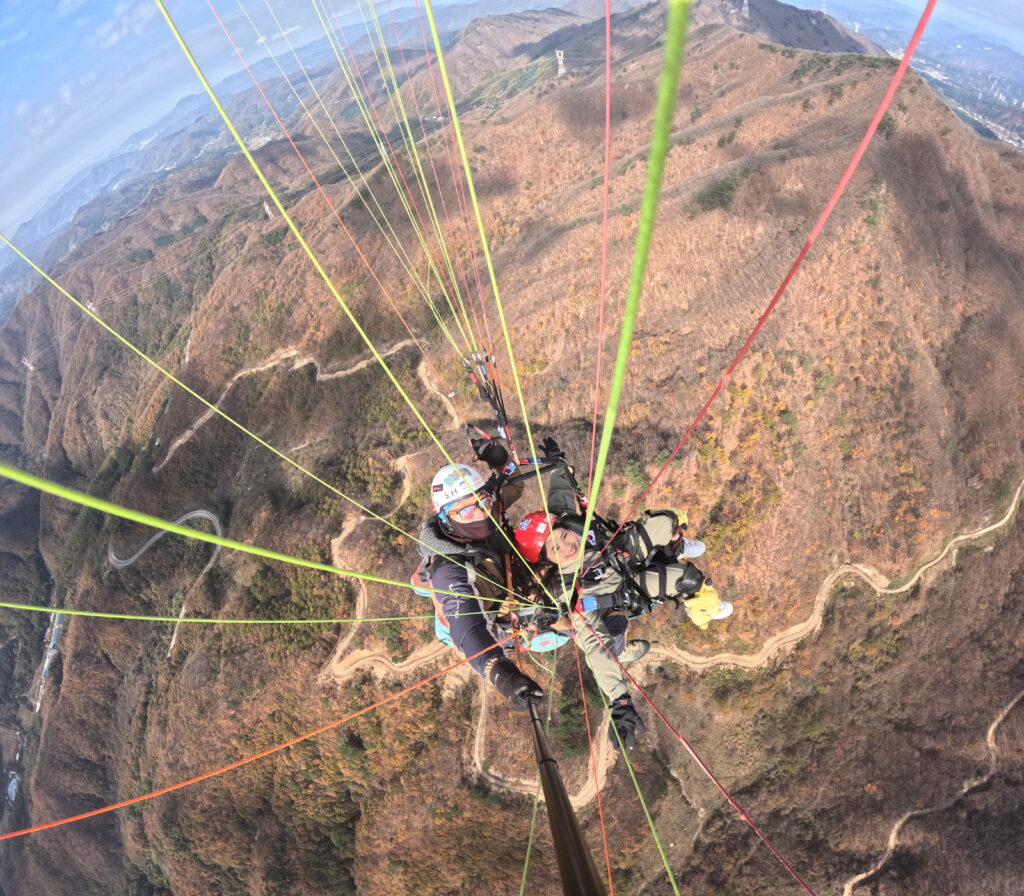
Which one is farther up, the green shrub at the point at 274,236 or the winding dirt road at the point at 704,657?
the green shrub at the point at 274,236

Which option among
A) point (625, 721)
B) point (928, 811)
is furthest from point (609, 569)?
point (928, 811)

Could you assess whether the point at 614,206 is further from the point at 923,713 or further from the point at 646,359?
the point at 923,713

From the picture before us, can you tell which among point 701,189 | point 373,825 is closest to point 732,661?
point 373,825

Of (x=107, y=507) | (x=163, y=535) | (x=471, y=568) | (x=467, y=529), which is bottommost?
(x=163, y=535)

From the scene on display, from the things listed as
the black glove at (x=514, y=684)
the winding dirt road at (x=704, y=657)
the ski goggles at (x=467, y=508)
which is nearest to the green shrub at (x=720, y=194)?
the winding dirt road at (x=704, y=657)

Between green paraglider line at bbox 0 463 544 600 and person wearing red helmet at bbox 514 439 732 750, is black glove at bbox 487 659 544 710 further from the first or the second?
green paraglider line at bbox 0 463 544 600

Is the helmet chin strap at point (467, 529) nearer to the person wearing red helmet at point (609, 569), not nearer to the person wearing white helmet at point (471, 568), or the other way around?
the person wearing white helmet at point (471, 568)

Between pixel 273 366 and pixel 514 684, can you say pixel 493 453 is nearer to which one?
pixel 514 684

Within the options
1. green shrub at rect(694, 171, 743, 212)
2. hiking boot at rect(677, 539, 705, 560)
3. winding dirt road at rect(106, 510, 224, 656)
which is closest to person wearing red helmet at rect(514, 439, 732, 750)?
hiking boot at rect(677, 539, 705, 560)
